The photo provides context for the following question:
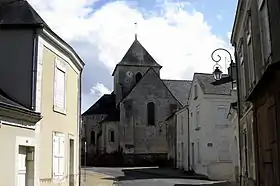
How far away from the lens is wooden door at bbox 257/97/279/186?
853cm

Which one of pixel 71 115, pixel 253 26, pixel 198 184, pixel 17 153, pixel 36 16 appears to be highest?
pixel 36 16

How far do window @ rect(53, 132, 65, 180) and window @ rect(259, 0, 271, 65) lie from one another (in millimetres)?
7436

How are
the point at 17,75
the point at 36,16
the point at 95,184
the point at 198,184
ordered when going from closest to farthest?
the point at 17,75, the point at 36,16, the point at 95,184, the point at 198,184

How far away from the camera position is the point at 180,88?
6412cm

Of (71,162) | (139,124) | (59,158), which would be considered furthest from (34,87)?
(139,124)

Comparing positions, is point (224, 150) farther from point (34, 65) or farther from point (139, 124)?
point (139, 124)

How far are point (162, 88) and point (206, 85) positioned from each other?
2370 cm

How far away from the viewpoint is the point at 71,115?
17.6 meters

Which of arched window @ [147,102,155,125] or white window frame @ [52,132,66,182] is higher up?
arched window @ [147,102,155,125]

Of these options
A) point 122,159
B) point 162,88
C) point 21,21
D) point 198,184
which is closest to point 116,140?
point 122,159

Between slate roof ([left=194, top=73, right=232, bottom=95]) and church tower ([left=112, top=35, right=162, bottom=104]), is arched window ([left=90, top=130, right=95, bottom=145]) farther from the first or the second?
slate roof ([left=194, top=73, right=232, bottom=95])

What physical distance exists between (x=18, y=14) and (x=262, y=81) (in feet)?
29.7

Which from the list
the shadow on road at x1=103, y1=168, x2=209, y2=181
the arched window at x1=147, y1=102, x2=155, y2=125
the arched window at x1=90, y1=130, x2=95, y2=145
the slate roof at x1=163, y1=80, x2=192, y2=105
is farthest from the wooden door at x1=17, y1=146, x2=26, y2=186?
the arched window at x1=90, y1=130, x2=95, y2=145

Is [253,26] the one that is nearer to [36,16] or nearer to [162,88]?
[36,16]
